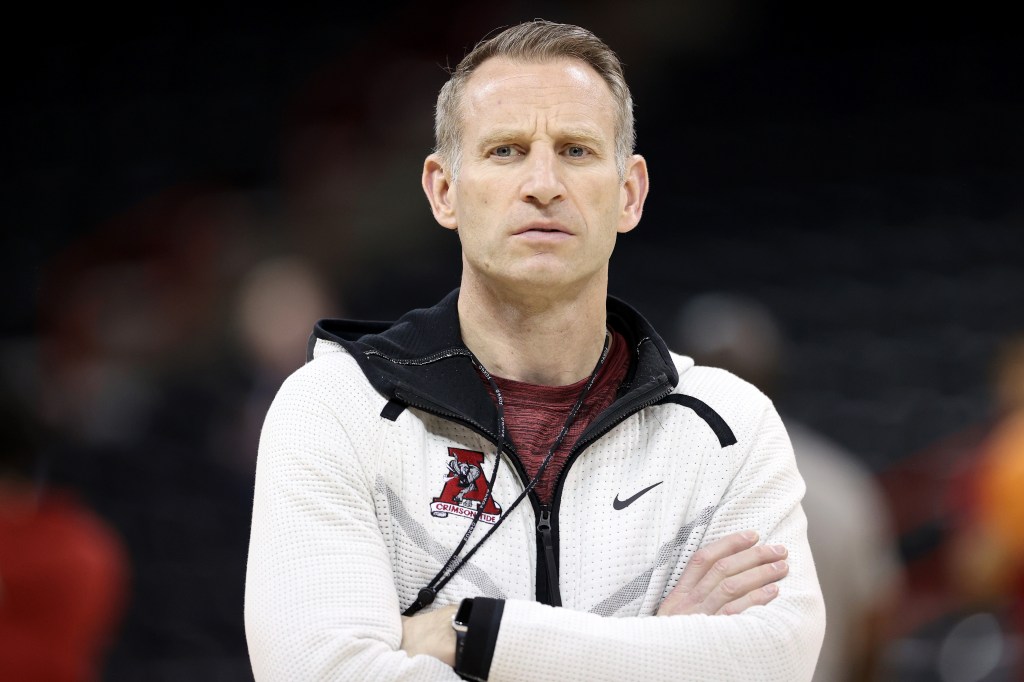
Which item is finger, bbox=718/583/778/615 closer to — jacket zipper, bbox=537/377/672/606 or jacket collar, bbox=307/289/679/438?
jacket zipper, bbox=537/377/672/606

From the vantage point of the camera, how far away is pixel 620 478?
82.4 inches

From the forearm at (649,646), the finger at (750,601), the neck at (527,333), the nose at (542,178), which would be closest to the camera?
the forearm at (649,646)

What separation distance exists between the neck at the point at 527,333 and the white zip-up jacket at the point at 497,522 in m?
0.06

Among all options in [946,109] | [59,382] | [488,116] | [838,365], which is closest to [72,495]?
[59,382]

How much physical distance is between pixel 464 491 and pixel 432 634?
25cm

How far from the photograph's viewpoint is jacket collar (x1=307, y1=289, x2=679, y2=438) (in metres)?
2.06

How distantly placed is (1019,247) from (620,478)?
16.1ft

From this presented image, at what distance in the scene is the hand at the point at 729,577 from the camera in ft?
6.48

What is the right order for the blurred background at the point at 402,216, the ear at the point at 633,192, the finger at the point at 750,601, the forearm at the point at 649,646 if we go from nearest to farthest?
the forearm at the point at 649,646 → the finger at the point at 750,601 → the ear at the point at 633,192 → the blurred background at the point at 402,216

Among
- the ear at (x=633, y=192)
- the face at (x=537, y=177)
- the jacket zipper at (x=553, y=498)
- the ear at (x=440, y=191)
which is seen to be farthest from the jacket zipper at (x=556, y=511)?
the ear at (x=440, y=191)

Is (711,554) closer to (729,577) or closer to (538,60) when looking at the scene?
(729,577)

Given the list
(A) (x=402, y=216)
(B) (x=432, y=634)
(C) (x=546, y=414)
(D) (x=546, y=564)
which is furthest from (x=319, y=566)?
(A) (x=402, y=216)

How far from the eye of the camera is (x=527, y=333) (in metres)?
2.21

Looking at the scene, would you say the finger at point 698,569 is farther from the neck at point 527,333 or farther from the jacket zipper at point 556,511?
the neck at point 527,333
